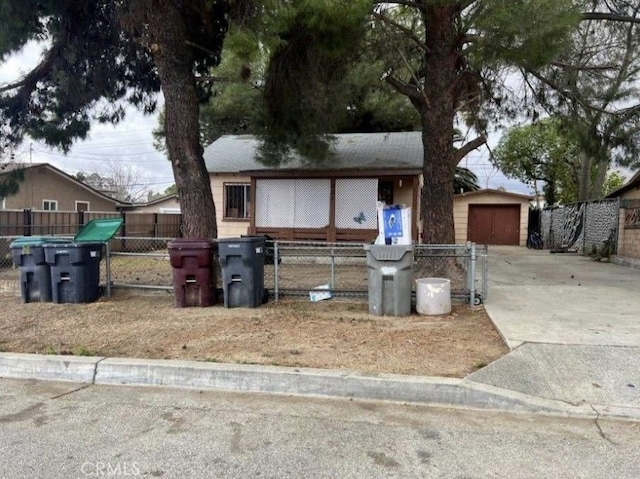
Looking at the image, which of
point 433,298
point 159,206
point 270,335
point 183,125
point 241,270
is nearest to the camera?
point 270,335

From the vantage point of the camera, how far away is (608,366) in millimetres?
4949

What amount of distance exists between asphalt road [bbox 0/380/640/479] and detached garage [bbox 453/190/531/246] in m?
21.7

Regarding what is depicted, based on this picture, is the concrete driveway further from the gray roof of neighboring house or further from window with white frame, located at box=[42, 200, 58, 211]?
window with white frame, located at box=[42, 200, 58, 211]

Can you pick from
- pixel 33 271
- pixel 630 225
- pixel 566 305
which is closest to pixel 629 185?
pixel 630 225

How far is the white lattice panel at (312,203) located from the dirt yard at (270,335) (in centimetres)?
722

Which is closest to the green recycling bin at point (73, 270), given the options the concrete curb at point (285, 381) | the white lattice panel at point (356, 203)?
the concrete curb at point (285, 381)

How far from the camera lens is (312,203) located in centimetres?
1503

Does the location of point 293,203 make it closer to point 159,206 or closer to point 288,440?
point 288,440

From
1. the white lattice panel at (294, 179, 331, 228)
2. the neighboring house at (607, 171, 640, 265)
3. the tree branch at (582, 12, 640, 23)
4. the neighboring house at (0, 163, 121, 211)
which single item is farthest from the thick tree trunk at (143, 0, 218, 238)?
the neighboring house at (0, 163, 121, 211)

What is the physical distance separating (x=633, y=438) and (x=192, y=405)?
357 cm

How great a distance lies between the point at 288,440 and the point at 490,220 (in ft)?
76.7

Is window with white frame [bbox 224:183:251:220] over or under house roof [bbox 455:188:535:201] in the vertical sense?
under

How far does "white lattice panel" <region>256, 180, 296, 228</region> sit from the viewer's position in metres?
15.2

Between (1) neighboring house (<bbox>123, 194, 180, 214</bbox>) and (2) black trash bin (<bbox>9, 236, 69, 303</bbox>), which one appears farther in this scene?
(1) neighboring house (<bbox>123, 194, 180, 214</bbox>)
